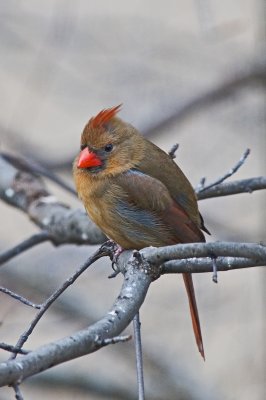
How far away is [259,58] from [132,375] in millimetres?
1938

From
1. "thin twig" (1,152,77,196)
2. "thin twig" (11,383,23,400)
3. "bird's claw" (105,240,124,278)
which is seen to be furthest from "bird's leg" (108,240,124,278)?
"thin twig" (11,383,23,400)

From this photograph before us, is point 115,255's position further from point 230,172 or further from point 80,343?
point 80,343

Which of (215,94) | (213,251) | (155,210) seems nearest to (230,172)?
(155,210)

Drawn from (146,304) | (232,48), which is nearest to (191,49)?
(232,48)

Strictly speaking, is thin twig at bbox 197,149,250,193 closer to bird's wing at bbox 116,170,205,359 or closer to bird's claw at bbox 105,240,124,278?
bird's wing at bbox 116,170,205,359

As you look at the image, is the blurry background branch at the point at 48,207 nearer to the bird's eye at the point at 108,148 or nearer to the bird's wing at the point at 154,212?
the bird's wing at the point at 154,212

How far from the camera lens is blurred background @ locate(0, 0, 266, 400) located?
4344 mm

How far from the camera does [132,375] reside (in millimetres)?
5246

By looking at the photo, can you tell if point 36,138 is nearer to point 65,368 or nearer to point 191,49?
point 191,49

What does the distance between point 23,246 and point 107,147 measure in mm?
534

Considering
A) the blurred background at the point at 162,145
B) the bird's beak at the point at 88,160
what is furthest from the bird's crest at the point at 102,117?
the blurred background at the point at 162,145

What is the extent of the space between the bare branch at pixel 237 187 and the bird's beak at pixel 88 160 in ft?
1.33

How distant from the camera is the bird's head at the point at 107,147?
347 cm

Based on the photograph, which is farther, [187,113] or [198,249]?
[187,113]
